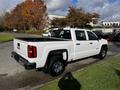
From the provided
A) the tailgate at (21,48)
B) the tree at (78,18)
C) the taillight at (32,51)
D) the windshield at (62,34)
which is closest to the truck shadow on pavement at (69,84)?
the taillight at (32,51)

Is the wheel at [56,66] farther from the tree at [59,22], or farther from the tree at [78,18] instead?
the tree at [59,22]

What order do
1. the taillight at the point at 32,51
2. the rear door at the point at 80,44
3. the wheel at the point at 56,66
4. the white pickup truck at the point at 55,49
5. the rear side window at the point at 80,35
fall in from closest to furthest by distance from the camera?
the taillight at the point at 32,51
the white pickup truck at the point at 55,49
the wheel at the point at 56,66
the rear door at the point at 80,44
the rear side window at the point at 80,35

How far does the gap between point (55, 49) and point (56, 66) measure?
0.74 m

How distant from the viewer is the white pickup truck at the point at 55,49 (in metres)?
6.32

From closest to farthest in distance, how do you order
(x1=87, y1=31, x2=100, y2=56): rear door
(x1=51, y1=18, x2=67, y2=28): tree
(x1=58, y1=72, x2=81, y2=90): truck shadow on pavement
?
(x1=58, y1=72, x2=81, y2=90): truck shadow on pavement
(x1=87, y1=31, x2=100, y2=56): rear door
(x1=51, y1=18, x2=67, y2=28): tree

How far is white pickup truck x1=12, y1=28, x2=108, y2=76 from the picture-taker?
249 inches

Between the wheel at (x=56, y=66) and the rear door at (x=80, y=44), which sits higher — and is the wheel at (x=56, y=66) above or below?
below

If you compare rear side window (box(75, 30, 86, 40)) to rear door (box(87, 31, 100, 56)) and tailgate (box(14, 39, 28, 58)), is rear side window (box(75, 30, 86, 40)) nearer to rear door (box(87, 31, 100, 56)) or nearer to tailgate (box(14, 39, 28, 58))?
rear door (box(87, 31, 100, 56))

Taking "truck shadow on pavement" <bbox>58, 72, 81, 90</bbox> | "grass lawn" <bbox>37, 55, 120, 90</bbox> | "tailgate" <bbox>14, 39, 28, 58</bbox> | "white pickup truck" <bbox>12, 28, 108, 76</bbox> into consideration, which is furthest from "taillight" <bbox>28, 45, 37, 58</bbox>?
"truck shadow on pavement" <bbox>58, 72, 81, 90</bbox>

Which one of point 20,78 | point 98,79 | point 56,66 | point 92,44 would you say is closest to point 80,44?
point 92,44

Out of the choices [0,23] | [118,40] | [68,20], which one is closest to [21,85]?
[118,40]

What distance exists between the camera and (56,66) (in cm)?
729

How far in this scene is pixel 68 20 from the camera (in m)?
50.8

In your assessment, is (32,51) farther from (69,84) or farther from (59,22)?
(59,22)
